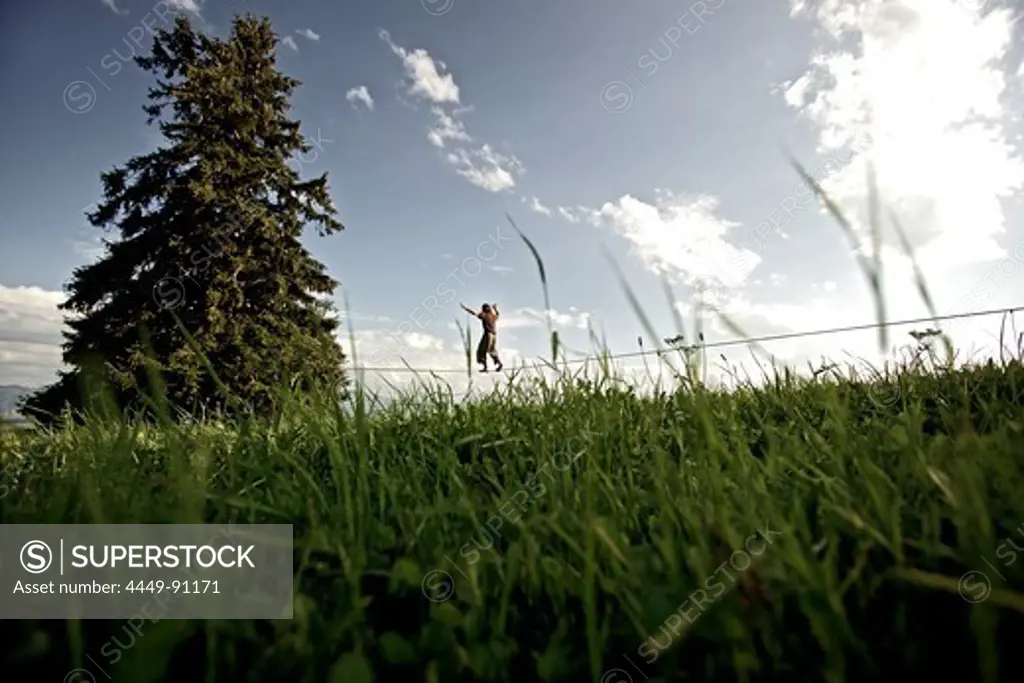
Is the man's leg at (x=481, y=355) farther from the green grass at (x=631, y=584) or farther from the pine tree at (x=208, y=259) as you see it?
the pine tree at (x=208, y=259)

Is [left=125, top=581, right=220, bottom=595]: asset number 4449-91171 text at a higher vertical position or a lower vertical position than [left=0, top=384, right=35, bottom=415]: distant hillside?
lower

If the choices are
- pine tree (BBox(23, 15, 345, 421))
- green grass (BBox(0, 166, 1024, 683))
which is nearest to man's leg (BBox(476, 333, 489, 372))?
green grass (BBox(0, 166, 1024, 683))

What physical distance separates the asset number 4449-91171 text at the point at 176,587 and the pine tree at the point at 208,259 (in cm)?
1374

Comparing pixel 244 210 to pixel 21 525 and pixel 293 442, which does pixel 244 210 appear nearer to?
pixel 293 442

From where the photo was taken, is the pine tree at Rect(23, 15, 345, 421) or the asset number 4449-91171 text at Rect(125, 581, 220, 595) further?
the pine tree at Rect(23, 15, 345, 421)

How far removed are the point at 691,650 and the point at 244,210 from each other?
58.0 ft

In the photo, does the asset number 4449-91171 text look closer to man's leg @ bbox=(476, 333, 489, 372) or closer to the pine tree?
man's leg @ bbox=(476, 333, 489, 372)

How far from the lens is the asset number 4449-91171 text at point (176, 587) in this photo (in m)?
1.57

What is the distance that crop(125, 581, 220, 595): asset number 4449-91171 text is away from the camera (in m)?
1.57

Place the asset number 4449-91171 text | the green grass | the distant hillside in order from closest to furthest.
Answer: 1. the green grass
2. the asset number 4449-91171 text
3. the distant hillside

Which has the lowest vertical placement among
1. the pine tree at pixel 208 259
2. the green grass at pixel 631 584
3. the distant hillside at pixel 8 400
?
the green grass at pixel 631 584

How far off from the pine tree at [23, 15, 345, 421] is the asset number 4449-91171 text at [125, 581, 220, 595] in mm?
13738

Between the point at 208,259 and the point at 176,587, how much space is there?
652 inches

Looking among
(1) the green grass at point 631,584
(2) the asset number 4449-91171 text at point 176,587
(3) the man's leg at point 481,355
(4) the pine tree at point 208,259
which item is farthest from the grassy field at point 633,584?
(4) the pine tree at point 208,259
